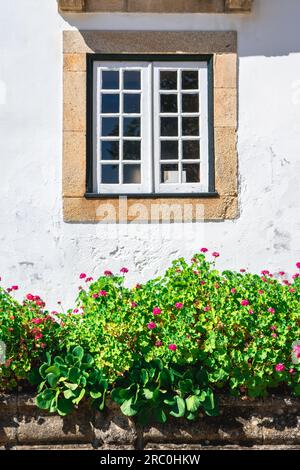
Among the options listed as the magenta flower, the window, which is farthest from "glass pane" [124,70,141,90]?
the magenta flower

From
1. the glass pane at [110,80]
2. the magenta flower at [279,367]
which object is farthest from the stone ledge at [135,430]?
the glass pane at [110,80]

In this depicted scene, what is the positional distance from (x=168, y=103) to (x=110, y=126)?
547mm

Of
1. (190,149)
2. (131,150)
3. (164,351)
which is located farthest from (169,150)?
(164,351)

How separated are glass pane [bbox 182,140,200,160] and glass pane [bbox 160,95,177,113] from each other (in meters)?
0.31

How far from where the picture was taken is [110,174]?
5891 millimetres

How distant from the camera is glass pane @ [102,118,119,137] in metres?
5.92

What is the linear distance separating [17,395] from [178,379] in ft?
3.65

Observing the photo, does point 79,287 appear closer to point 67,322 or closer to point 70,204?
point 67,322

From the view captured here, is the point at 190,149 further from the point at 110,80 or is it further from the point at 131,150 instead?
the point at 110,80

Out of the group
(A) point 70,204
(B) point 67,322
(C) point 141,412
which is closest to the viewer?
(C) point 141,412

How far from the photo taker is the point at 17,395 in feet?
15.4

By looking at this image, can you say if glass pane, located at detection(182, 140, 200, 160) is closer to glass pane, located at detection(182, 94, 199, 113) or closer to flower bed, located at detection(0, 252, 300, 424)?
glass pane, located at detection(182, 94, 199, 113)

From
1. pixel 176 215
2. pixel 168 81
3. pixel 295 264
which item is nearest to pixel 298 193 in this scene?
pixel 295 264

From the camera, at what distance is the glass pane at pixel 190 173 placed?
591 cm
